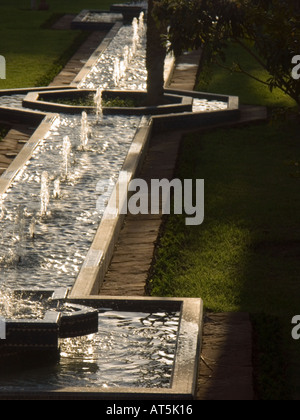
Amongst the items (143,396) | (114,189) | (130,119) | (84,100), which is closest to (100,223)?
(114,189)

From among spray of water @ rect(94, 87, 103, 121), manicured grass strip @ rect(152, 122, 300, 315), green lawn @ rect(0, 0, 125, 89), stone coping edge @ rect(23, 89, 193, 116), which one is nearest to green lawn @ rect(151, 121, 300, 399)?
manicured grass strip @ rect(152, 122, 300, 315)

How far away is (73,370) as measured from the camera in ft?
21.2

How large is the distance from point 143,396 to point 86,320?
1094 millimetres

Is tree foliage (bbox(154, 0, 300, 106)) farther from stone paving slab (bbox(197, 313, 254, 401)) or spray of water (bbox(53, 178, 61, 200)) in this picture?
stone paving slab (bbox(197, 313, 254, 401))

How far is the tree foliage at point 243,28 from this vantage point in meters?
8.05

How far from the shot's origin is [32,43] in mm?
22688

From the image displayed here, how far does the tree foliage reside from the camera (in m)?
8.05

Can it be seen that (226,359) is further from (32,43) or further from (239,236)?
(32,43)

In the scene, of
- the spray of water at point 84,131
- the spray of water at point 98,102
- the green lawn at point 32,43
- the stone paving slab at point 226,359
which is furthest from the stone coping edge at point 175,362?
the green lawn at point 32,43

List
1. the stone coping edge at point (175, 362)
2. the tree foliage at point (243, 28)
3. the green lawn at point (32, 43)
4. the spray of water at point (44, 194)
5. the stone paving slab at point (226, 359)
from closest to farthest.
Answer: the stone coping edge at point (175, 362) → the stone paving slab at point (226, 359) → the tree foliage at point (243, 28) → the spray of water at point (44, 194) → the green lawn at point (32, 43)

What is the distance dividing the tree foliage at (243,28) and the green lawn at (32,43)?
833cm

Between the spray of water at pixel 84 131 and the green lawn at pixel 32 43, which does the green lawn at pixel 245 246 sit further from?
the green lawn at pixel 32 43

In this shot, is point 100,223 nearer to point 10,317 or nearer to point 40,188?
point 40,188

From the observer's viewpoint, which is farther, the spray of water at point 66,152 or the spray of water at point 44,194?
the spray of water at point 66,152
